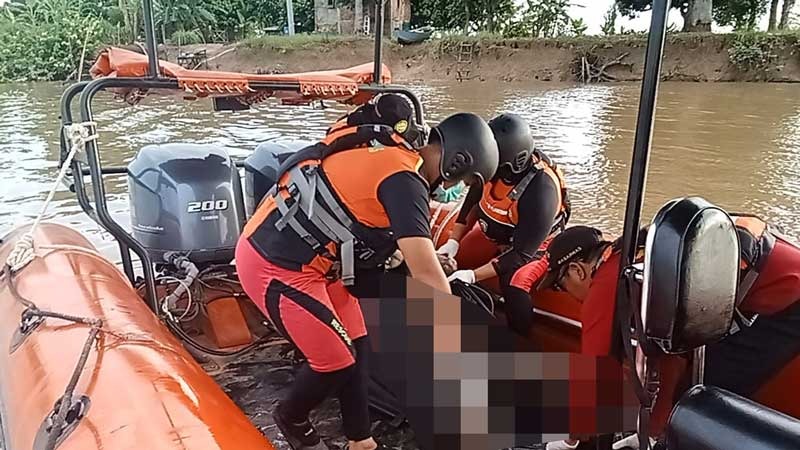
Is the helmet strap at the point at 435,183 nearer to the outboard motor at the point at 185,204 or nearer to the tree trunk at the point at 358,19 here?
the outboard motor at the point at 185,204

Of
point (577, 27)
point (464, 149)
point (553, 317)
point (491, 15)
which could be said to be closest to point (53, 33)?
point (491, 15)

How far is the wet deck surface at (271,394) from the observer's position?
2275 mm

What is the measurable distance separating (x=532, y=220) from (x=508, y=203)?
15cm

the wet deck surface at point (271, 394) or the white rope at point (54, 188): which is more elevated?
the white rope at point (54, 188)

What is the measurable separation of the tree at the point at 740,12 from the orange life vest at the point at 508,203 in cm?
1730

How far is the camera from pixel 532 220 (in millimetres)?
2635

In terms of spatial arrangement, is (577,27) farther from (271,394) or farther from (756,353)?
(756,353)

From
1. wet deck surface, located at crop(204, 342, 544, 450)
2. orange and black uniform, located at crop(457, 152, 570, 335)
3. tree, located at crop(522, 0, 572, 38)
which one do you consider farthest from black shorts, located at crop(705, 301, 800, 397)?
tree, located at crop(522, 0, 572, 38)

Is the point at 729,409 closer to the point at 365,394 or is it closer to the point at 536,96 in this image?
the point at 365,394

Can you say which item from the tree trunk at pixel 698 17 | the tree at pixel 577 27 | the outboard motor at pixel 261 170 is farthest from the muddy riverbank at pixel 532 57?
the outboard motor at pixel 261 170

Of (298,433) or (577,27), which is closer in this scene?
(298,433)

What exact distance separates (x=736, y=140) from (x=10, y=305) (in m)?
9.44

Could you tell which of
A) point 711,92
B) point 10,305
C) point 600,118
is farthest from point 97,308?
point 711,92

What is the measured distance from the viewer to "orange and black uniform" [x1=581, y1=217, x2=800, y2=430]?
5.47ft
